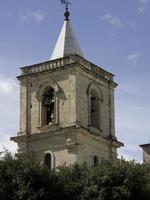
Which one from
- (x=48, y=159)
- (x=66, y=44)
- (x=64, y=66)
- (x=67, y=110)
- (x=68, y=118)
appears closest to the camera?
(x=68, y=118)

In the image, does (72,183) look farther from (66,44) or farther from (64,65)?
(66,44)

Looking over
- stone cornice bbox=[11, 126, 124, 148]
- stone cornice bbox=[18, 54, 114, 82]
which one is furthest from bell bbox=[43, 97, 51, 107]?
stone cornice bbox=[11, 126, 124, 148]

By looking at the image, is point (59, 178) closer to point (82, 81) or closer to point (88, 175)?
point (88, 175)

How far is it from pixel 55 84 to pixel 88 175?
11.7 meters

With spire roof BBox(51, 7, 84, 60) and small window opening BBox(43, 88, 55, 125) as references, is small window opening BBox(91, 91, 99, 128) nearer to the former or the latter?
small window opening BBox(43, 88, 55, 125)

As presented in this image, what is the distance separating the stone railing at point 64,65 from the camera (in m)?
54.4

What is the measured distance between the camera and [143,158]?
58.5 m

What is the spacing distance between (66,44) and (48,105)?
187 inches

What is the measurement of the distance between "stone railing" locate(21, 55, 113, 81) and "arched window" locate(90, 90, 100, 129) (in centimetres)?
152

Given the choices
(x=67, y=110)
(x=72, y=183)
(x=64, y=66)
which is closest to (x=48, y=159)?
(x=67, y=110)

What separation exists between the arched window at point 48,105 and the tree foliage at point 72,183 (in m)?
10.1

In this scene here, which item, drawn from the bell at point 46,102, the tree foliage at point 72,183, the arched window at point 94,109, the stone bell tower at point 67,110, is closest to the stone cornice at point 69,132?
the stone bell tower at point 67,110

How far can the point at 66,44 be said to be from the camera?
5691cm

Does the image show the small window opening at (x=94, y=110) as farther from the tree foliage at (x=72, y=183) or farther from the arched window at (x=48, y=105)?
the tree foliage at (x=72, y=183)
